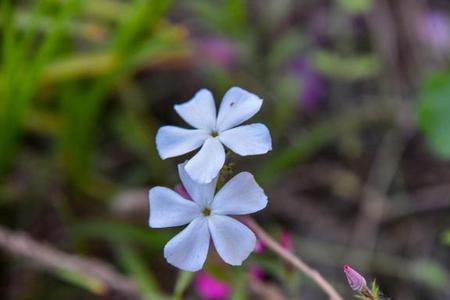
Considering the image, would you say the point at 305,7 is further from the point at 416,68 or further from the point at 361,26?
the point at 416,68

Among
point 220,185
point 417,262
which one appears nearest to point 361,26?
point 417,262

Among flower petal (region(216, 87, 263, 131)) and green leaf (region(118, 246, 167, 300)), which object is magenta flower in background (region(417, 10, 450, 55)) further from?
flower petal (region(216, 87, 263, 131))

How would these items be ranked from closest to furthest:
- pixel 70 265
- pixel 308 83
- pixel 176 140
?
pixel 176 140, pixel 70 265, pixel 308 83

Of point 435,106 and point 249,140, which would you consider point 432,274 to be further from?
point 249,140

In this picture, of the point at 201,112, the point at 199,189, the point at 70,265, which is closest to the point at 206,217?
the point at 199,189

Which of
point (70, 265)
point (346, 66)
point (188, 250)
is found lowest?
point (70, 265)

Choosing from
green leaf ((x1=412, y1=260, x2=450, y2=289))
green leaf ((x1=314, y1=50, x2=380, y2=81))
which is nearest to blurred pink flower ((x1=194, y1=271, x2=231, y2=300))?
green leaf ((x1=412, y1=260, x2=450, y2=289))

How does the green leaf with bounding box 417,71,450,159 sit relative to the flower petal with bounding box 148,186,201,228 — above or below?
below

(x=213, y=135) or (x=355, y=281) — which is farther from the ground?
(x=213, y=135)
